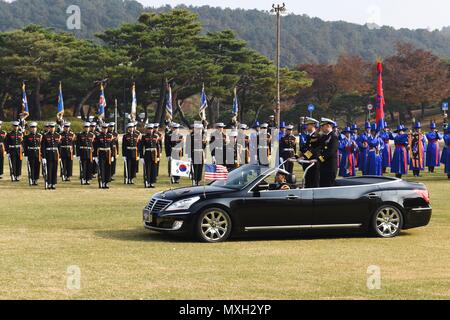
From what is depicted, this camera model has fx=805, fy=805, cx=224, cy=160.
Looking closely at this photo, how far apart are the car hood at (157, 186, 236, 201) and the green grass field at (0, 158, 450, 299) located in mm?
671

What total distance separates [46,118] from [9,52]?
7.63 m

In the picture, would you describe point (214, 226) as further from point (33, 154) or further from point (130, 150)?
point (33, 154)

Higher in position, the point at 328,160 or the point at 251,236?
the point at 328,160

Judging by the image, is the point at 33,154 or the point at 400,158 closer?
the point at 33,154

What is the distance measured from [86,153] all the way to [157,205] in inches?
457

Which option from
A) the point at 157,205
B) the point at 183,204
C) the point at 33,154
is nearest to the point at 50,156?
the point at 33,154

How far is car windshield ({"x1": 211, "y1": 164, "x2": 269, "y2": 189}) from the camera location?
1231 centimetres

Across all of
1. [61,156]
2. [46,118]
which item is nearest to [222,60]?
[46,118]

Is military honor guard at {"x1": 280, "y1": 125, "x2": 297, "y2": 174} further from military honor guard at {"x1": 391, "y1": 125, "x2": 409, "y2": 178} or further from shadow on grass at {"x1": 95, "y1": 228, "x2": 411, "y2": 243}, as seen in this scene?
shadow on grass at {"x1": 95, "y1": 228, "x2": 411, "y2": 243}

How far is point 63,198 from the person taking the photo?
18.8 meters

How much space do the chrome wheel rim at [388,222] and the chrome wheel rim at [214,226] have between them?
2.46 metres

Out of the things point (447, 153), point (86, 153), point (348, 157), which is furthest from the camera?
point (348, 157)

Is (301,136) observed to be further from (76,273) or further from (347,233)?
(76,273)

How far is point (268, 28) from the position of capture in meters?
158
